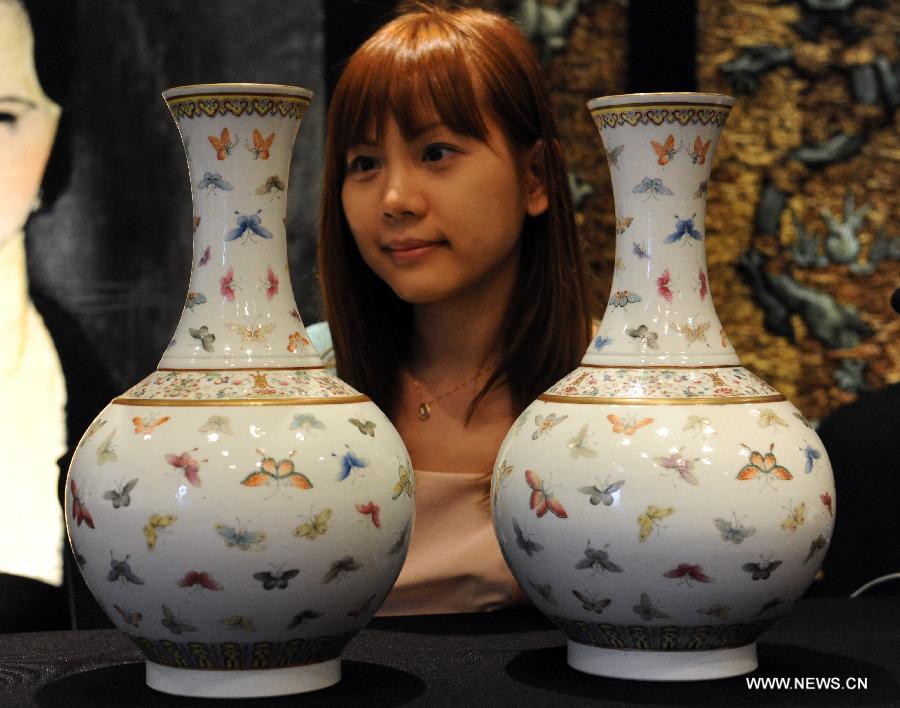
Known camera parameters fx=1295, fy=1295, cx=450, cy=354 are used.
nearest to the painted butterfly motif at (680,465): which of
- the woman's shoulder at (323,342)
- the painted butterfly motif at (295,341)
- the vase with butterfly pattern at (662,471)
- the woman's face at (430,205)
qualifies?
the vase with butterfly pattern at (662,471)

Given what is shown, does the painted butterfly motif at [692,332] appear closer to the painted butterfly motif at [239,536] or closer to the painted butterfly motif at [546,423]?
the painted butterfly motif at [546,423]

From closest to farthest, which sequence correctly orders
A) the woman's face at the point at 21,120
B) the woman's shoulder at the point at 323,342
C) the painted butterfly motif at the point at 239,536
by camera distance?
the painted butterfly motif at the point at 239,536 → the woman's shoulder at the point at 323,342 → the woman's face at the point at 21,120

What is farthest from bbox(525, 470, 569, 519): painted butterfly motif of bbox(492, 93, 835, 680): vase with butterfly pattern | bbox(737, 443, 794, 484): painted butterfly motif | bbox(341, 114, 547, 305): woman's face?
bbox(341, 114, 547, 305): woman's face

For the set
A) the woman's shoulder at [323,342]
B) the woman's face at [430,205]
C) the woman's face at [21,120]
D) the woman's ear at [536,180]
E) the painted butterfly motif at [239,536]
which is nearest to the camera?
the painted butterfly motif at [239,536]

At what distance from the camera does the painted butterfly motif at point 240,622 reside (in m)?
0.70

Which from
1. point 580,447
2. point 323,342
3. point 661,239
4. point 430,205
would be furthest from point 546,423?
point 323,342

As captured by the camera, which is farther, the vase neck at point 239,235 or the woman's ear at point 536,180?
the woman's ear at point 536,180

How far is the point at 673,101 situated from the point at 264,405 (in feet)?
0.98

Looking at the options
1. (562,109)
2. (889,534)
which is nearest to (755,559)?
(889,534)

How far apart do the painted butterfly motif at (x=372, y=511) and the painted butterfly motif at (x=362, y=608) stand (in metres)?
0.04

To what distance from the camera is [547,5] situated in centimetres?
214

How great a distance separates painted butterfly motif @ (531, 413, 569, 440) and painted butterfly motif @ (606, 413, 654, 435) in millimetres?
31

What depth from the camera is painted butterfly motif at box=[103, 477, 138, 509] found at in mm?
697

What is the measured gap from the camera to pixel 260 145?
0.76 m
